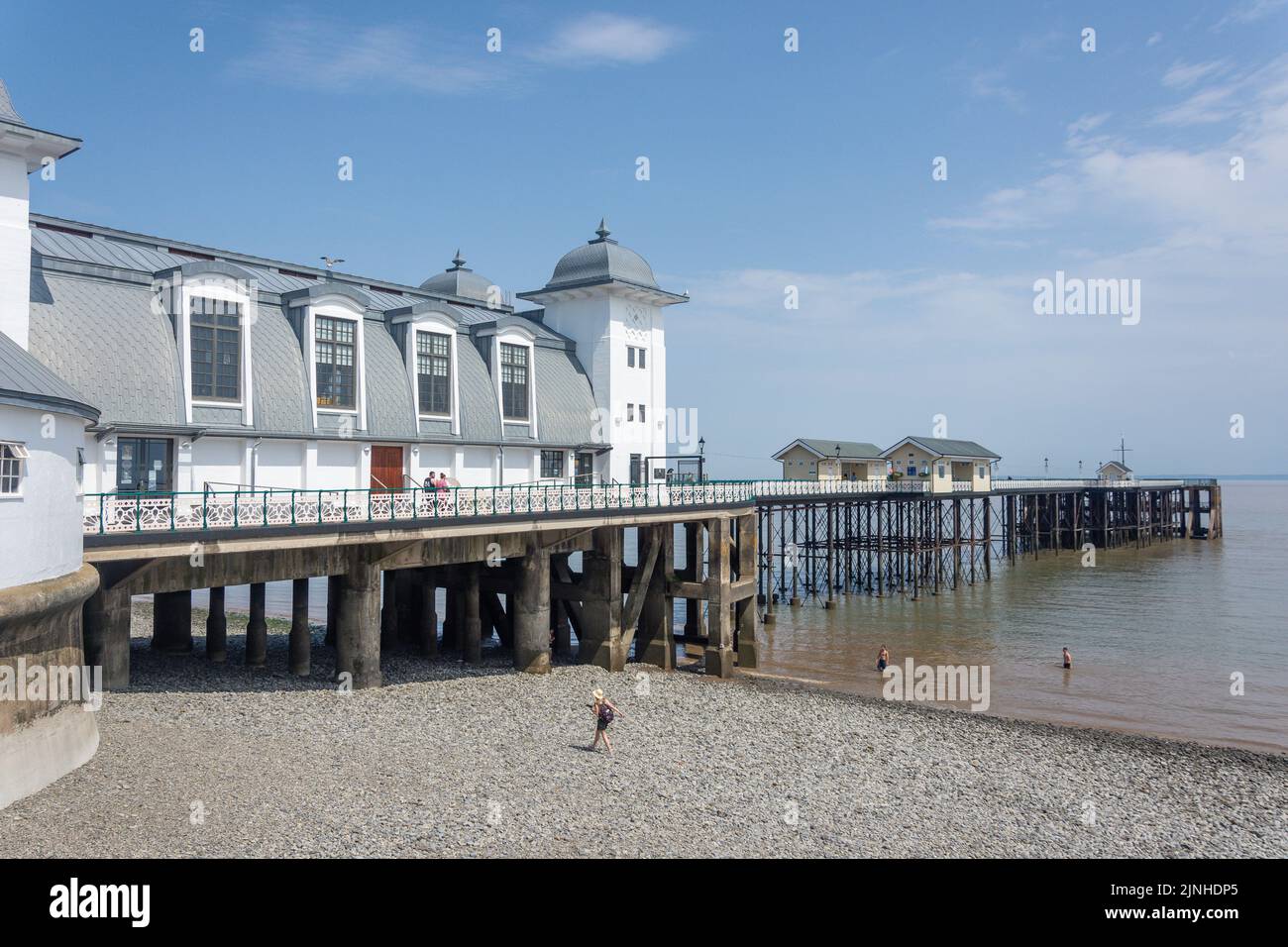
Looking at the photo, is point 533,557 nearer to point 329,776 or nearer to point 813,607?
point 329,776

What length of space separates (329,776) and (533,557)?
1010 cm

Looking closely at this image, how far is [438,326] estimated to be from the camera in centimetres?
2559

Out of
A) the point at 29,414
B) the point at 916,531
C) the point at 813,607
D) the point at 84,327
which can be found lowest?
the point at 813,607

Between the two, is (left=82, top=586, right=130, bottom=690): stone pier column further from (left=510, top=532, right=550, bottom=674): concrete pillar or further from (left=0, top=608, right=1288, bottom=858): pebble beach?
(left=510, top=532, right=550, bottom=674): concrete pillar

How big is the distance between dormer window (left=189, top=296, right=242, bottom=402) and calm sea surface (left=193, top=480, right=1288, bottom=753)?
60.4ft

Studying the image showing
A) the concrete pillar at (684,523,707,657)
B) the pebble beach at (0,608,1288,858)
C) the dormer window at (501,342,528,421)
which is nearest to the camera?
the pebble beach at (0,608,1288,858)

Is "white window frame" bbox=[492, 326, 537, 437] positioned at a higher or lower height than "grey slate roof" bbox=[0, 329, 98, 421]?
higher

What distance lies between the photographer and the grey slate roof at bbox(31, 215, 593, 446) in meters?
18.5

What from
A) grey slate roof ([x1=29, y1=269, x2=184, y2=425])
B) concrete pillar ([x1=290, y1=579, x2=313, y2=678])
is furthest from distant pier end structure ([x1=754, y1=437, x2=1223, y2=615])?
grey slate roof ([x1=29, y1=269, x2=184, y2=425])

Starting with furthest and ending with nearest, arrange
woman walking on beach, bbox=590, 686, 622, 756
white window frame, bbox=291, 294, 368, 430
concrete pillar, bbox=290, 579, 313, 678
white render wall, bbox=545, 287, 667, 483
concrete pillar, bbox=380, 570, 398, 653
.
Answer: white render wall, bbox=545, 287, 667, 483 → concrete pillar, bbox=380, 570, 398, 653 → concrete pillar, bbox=290, 579, 313, 678 → white window frame, bbox=291, 294, 368, 430 → woman walking on beach, bbox=590, 686, 622, 756

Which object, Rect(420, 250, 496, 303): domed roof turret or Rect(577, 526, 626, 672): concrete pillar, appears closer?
Rect(577, 526, 626, 672): concrete pillar
